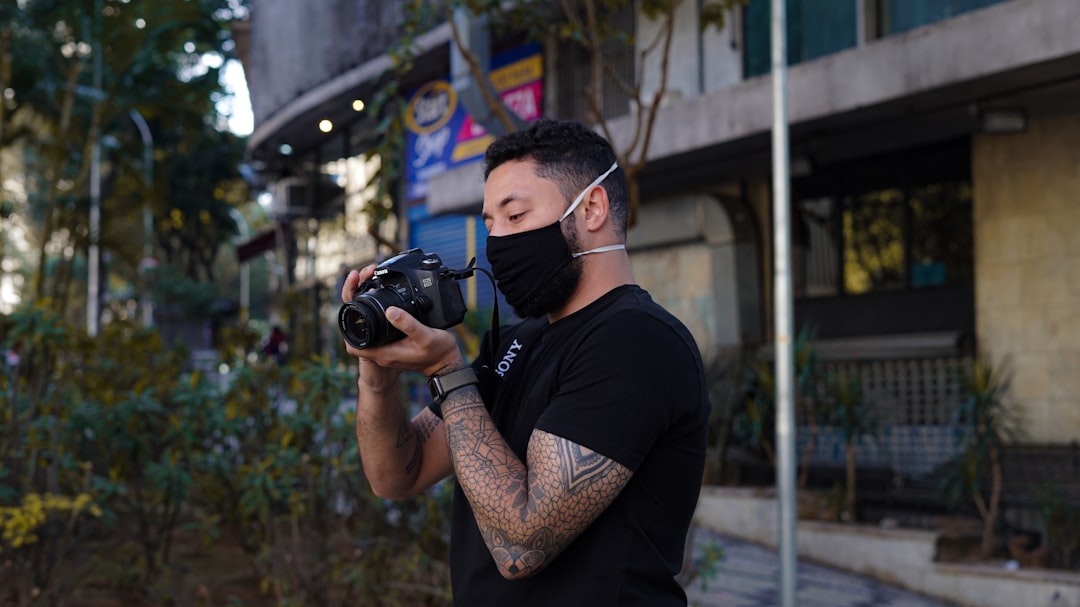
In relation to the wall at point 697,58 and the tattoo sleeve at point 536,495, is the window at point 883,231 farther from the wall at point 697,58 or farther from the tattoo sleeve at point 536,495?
the tattoo sleeve at point 536,495

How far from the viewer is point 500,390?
2240mm

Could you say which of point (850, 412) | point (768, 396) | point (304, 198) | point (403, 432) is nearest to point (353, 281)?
point (403, 432)

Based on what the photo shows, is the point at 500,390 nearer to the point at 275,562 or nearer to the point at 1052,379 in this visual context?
the point at 275,562

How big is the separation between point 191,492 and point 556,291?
16.8ft

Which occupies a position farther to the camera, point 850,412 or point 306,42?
point 306,42

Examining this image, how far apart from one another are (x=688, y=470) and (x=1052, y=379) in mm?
8342

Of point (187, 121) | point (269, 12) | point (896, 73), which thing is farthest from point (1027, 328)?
point (269, 12)

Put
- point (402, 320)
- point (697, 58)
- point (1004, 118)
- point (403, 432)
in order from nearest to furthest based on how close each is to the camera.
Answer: point (402, 320) → point (403, 432) → point (1004, 118) → point (697, 58)

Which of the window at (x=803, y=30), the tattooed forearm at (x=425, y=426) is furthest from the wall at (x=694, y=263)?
the tattooed forearm at (x=425, y=426)

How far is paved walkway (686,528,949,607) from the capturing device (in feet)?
24.4

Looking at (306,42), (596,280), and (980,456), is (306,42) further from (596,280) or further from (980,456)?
(596,280)

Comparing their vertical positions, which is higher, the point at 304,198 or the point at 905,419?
the point at 304,198

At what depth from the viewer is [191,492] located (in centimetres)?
663

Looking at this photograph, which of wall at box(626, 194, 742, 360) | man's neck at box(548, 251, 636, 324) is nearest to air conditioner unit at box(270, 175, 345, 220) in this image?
wall at box(626, 194, 742, 360)
